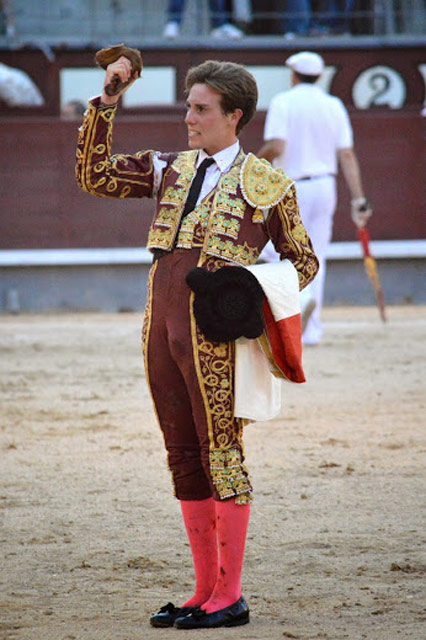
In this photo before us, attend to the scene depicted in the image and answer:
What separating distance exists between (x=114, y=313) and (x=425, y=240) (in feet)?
9.56

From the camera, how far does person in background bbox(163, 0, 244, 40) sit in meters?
11.8

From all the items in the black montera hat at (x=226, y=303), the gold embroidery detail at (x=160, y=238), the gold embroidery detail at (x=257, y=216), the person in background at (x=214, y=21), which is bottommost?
the black montera hat at (x=226, y=303)

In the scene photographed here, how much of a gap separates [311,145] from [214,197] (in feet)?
14.2

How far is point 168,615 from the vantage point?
2.76m

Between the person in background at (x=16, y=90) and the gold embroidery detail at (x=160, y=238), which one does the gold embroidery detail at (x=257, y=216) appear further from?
the person in background at (x=16, y=90)

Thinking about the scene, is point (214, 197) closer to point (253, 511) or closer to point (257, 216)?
point (257, 216)

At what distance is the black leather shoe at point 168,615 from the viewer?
2.74 m

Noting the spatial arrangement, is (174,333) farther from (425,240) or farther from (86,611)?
(425,240)

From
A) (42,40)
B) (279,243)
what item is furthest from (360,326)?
(279,243)

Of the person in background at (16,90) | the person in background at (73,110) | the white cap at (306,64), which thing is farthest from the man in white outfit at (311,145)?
the person in background at (16,90)

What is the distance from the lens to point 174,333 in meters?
2.70

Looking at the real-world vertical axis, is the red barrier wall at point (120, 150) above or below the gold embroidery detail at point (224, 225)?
above

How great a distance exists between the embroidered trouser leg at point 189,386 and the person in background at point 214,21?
9380mm

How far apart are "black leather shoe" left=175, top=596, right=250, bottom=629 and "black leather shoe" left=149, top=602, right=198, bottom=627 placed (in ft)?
0.08
